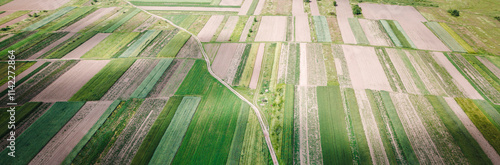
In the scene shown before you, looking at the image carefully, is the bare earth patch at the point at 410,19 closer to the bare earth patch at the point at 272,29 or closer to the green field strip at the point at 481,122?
the green field strip at the point at 481,122

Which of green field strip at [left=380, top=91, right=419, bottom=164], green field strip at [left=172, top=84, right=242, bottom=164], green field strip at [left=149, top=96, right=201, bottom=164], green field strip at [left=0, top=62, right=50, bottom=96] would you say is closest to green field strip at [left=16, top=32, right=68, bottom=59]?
green field strip at [left=0, top=62, right=50, bottom=96]

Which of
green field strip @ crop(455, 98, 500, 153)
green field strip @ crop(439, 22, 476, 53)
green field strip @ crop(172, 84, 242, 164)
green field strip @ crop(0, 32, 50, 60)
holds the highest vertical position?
green field strip @ crop(0, 32, 50, 60)

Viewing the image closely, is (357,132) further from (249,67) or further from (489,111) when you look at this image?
(249,67)

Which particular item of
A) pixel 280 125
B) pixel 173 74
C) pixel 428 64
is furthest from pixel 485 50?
pixel 173 74

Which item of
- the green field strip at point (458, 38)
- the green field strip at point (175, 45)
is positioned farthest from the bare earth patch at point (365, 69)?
the green field strip at point (175, 45)

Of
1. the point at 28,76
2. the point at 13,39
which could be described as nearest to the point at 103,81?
the point at 28,76

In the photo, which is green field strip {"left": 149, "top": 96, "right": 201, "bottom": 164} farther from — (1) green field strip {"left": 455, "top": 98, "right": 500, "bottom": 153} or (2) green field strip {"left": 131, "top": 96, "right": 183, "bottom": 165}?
(1) green field strip {"left": 455, "top": 98, "right": 500, "bottom": 153}
